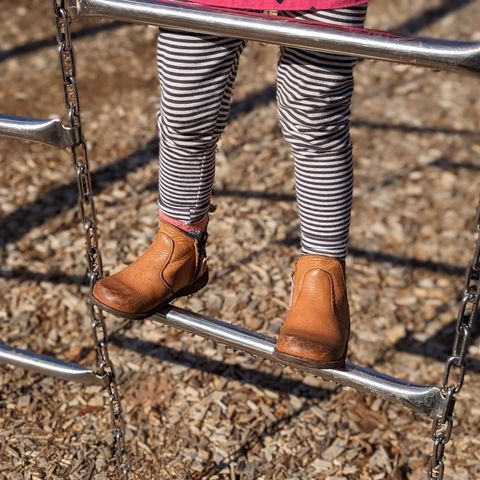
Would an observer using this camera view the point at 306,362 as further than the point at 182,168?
No

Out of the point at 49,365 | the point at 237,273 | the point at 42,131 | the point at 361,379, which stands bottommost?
the point at 237,273

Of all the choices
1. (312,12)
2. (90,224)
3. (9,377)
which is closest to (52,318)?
(9,377)

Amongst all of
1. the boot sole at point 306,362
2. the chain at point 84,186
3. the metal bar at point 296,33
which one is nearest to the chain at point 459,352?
the boot sole at point 306,362

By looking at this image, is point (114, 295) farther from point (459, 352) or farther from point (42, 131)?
point (459, 352)

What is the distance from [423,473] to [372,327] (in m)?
0.61

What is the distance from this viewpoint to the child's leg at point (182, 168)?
1768 millimetres

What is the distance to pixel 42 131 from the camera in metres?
1.79

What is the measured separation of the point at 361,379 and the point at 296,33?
682 millimetres

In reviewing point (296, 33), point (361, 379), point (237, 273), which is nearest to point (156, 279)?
point (361, 379)

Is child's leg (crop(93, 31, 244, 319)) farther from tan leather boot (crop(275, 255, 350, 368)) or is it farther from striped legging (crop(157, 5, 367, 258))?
tan leather boot (crop(275, 255, 350, 368))

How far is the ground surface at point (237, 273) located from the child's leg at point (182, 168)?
66 centimetres

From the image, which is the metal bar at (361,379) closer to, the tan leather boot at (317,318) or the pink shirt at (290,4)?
the tan leather boot at (317,318)

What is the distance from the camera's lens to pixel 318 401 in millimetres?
2592

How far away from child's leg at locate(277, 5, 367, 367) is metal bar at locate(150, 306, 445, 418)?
37 mm
